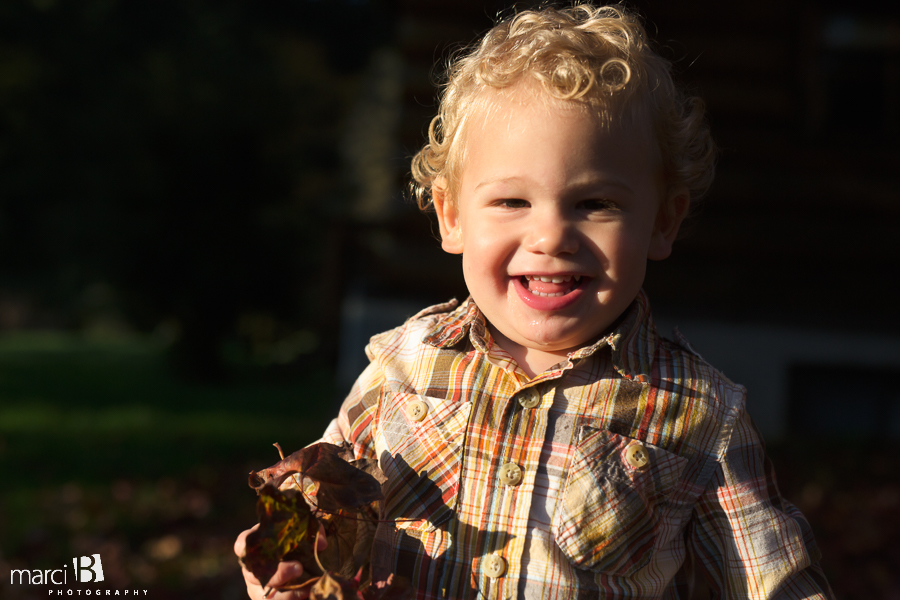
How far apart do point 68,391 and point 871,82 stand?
8.05 metres

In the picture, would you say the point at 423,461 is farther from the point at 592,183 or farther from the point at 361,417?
the point at 592,183

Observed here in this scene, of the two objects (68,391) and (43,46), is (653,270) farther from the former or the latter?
(43,46)

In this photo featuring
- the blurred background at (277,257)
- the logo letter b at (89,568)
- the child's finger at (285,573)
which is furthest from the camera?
the blurred background at (277,257)

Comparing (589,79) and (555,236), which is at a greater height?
(589,79)

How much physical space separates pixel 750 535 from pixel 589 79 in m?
0.84

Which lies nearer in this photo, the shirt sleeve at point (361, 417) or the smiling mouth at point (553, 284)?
the smiling mouth at point (553, 284)

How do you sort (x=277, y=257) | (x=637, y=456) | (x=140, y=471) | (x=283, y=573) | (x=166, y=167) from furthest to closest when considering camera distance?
(x=277, y=257) < (x=166, y=167) < (x=140, y=471) < (x=637, y=456) < (x=283, y=573)

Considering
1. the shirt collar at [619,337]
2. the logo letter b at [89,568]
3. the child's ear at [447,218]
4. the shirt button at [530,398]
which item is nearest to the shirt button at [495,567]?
the shirt button at [530,398]

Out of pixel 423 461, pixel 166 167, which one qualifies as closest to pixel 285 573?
pixel 423 461

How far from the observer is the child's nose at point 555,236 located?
4.60ft

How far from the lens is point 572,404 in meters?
1.47

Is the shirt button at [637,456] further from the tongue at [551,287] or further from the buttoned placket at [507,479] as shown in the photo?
the tongue at [551,287]

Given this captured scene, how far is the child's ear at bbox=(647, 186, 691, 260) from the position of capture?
1590 millimetres

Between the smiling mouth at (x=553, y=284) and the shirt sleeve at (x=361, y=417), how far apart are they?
0.38m
